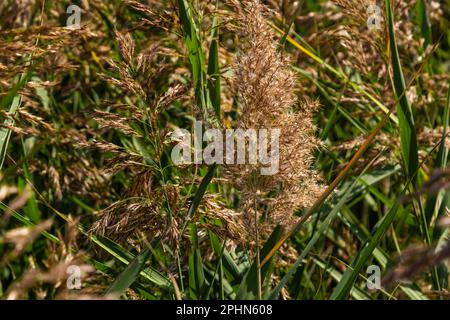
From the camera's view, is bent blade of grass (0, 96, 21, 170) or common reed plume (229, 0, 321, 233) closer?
common reed plume (229, 0, 321, 233)

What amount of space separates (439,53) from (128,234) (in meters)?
1.90

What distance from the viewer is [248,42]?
1.59 meters

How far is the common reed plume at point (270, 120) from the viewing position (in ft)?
5.07

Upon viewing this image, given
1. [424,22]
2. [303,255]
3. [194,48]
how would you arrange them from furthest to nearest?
[424,22] → [194,48] → [303,255]

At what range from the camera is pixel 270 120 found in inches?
61.4

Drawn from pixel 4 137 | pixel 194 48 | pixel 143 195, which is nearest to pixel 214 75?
pixel 194 48

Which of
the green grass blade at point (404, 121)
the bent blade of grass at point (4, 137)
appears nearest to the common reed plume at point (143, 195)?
the bent blade of grass at point (4, 137)

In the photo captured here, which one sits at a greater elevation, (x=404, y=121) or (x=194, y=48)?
(x=194, y=48)

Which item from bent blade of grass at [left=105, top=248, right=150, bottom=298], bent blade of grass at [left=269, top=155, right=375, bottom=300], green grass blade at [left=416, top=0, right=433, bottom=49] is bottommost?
bent blade of grass at [left=105, top=248, right=150, bottom=298]

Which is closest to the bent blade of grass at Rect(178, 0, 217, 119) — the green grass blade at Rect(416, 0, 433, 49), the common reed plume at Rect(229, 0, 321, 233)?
the common reed plume at Rect(229, 0, 321, 233)

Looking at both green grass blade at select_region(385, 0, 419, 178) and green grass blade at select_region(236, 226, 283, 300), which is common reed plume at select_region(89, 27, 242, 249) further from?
green grass blade at select_region(385, 0, 419, 178)

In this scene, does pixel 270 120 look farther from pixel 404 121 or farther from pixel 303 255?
pixel 404 121

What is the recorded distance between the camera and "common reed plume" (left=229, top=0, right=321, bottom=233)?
1546 mm
